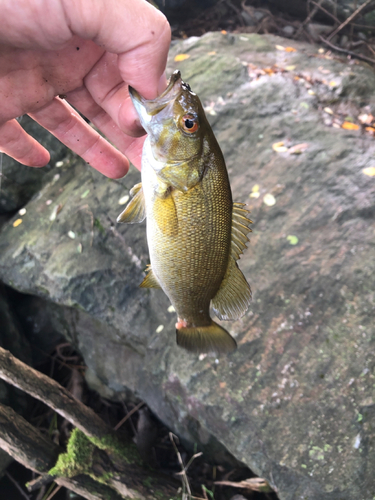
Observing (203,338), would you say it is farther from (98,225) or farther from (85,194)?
(85,194)

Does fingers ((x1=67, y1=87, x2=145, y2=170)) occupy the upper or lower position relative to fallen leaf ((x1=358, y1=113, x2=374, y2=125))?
upper

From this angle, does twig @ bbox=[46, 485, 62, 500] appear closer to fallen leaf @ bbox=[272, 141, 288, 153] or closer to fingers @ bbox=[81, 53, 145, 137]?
fingers @ bbox=[81, 53, 145, 137]

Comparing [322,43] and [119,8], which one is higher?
[119,8]

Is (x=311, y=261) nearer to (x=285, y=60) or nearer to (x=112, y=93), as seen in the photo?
(x=112, y=93)

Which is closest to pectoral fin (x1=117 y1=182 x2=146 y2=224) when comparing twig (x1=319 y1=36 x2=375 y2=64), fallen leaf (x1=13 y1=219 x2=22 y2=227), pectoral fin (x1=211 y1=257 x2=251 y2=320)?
pectoral fin (x1=211 y1=257 x2=251 y2=320)

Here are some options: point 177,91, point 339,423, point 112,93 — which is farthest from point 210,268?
point 339,423

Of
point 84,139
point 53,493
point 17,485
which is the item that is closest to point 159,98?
point 84,139

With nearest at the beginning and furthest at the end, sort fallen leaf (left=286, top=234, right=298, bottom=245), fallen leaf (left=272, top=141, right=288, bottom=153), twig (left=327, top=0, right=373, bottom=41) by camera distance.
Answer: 1. fallen leaf (left=286, top=234, right=298, bottom=245)
2. fallen leaf (left=272, top=141, right=288, bottom=153)
3. twig (left=327, top=0, right=373, bottom=41)
